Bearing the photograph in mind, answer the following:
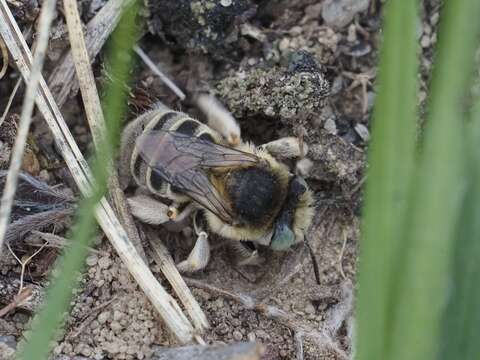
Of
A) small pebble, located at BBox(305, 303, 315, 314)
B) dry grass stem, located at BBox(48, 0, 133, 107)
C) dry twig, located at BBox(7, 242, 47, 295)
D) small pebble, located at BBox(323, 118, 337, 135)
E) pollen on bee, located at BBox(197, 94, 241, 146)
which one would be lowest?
small pebble, located at BBox(305, 303, 315, 314)

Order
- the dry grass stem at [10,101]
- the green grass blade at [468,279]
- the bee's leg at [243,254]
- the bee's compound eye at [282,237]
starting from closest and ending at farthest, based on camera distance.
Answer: the green grass blade at [468,279], the dry grass stem at [10,101], the bee's compound eye at [282,237], the bee's leg at [243,254]

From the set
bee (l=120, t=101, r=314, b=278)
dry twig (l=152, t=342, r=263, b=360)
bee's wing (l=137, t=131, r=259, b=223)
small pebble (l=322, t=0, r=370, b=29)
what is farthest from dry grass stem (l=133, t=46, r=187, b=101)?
dry twig (l=152, t=342, r=263, b=360)

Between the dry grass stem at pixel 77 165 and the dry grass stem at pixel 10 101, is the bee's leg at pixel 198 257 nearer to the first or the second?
the dry grass stem at pixel 77 165

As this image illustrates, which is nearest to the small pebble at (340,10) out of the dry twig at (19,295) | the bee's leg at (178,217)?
the bee's leg at (178,217)

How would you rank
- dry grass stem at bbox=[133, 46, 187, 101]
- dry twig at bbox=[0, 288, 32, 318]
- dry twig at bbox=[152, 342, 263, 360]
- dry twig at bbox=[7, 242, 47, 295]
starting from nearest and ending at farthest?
dry twig at bbox=[152, 342, 263, 360] → dry twig at bbox=[0, 288, 32, 318] → dry twig at bbox=[7, 242, 47, 295] → dry grass stem at bbox=[133, 46, 187, 101]

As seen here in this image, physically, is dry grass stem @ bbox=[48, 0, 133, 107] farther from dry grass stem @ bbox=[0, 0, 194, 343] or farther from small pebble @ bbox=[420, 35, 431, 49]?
small pebble @ bbox=[420, 35, 431, 49]

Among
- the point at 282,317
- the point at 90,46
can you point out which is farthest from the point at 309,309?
the point at 90,46
